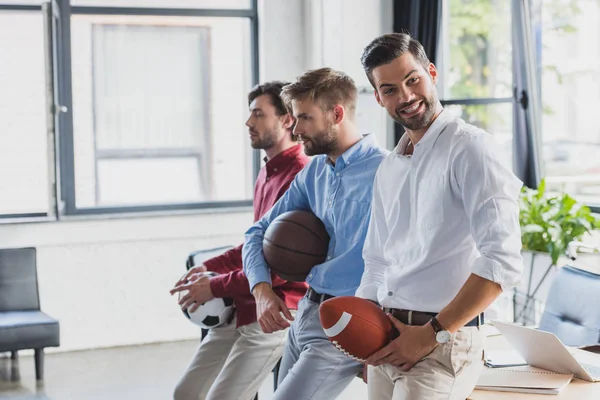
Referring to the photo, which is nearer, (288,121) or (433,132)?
(433,132)

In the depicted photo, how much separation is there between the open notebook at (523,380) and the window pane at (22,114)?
12.8 feet

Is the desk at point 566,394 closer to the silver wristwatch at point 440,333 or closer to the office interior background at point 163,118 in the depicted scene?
the silver wristwatch at point 440,333

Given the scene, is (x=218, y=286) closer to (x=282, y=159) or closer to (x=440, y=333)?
(x=282, y=159)

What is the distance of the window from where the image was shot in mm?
5270

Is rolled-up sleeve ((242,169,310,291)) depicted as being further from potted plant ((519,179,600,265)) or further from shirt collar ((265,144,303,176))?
potted plant ((519,179,600,265))

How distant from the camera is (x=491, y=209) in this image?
68.4 inches

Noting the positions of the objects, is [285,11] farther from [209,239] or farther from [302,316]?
[302,316]

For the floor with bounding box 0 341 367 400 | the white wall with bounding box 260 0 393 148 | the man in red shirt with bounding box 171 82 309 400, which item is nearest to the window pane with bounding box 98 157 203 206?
the white wall with bounding box 260 0 393 148

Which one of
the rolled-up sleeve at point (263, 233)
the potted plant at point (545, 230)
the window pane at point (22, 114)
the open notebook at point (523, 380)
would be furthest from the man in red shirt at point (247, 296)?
the window pane at point (22, 114)

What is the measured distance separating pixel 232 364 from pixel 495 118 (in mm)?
3077

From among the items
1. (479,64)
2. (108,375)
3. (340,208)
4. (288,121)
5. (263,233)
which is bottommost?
(108,375)

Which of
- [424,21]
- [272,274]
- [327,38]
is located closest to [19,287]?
[327,38]

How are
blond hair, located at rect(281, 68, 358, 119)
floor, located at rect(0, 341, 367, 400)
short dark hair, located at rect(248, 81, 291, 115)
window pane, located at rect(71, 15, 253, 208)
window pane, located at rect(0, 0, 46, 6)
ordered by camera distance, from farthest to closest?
window pane, located at rect(71, 15, 253, 208) < window pane, located at rect(0, 0, 46, 6) < floor, located at rect(0, 341, 367, 400) < short dark hair, located at rect(248, 81, 291, 115) < blond hair, located at rect(281, 68, 358, 119)

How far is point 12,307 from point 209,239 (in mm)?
1374
